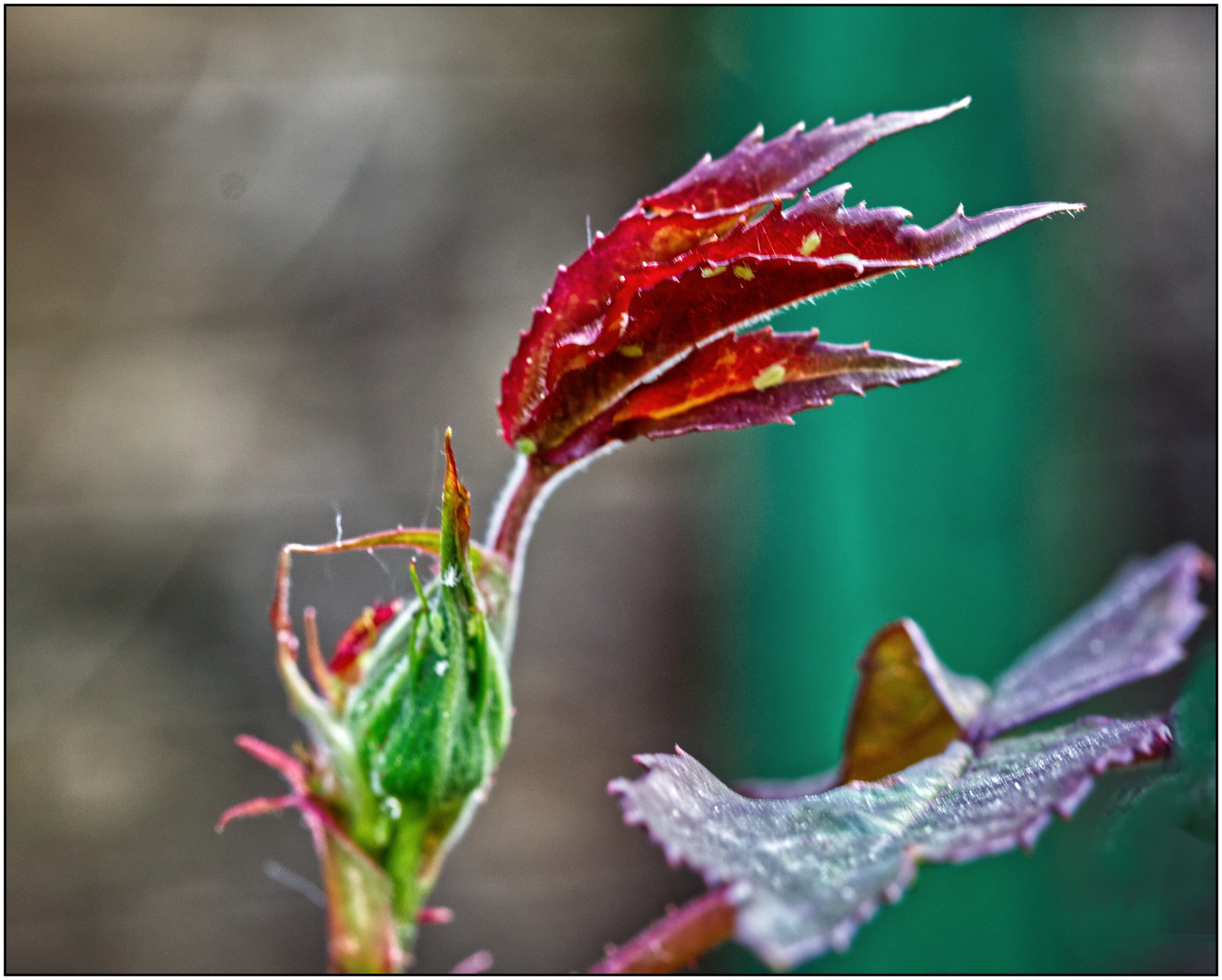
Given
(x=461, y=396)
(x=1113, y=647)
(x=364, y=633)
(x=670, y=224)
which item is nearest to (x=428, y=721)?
(x=364, y=633)

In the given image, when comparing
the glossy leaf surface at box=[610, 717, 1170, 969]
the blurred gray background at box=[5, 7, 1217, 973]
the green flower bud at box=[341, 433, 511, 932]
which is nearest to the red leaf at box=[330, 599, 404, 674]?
the green flower bud at box=[341, 433, 511, 932]

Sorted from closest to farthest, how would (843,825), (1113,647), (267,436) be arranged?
1. (843,825)
2. (1113,647)
3. (267,436)

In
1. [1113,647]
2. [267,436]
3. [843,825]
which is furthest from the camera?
[267,436]

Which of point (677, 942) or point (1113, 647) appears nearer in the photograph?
point (677, 942)

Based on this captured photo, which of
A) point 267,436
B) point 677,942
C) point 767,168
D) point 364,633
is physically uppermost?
point 267,436

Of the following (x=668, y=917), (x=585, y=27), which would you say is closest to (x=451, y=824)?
(x=668, y=917)

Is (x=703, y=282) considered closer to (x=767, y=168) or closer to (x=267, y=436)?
(x=767, y=168)

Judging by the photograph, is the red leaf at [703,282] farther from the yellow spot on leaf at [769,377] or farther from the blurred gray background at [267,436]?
the blurred gray background at [267,436]

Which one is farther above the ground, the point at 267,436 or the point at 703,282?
the point at 267,436
